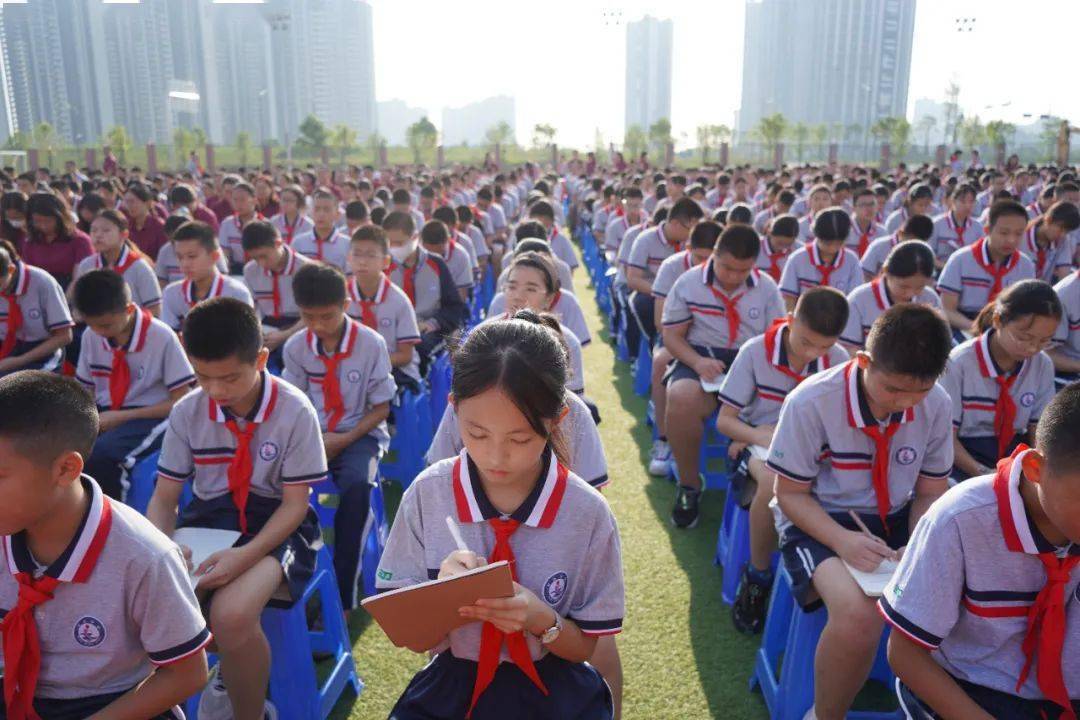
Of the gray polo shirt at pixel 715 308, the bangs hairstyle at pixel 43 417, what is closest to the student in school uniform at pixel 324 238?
the gray polo shirt at pixel 715 308

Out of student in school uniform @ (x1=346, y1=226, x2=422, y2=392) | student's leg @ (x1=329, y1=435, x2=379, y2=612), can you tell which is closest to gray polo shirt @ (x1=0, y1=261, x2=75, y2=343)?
student in school uniform @ (x1=346, y1=226, x2=422, y2=392)

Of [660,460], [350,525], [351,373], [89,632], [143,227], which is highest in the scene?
[143,227]

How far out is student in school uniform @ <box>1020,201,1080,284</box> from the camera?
577 centimetres

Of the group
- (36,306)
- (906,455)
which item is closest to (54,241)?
(36,306)

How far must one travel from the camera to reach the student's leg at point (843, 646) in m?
1.97

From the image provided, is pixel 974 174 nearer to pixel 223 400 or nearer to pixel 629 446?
pixel 629 446

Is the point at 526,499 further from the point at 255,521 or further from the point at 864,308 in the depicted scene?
the point at 864,308

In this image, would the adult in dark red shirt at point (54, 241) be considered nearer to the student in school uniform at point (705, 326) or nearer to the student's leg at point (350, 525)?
the student's leg at point (350, 525)

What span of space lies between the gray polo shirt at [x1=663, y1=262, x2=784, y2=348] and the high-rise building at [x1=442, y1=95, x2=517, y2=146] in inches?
4523

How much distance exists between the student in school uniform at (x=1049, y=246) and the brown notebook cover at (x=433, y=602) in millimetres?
5905

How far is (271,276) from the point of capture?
4.90 metres

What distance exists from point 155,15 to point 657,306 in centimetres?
5092

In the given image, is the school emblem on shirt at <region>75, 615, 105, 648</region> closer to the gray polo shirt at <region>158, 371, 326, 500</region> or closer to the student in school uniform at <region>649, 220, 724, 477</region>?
the gray polo shirt at <region>158, 371, 326, 500</region>

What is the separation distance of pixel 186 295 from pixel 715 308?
2.89 meters
